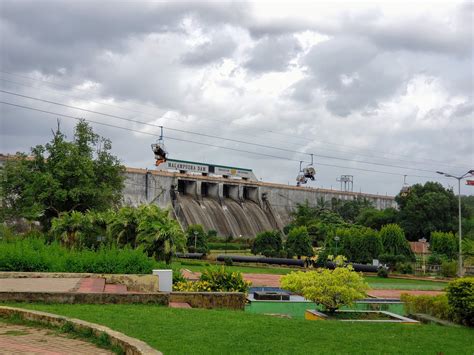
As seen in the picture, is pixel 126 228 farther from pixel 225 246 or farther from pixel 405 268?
pixel 225 246

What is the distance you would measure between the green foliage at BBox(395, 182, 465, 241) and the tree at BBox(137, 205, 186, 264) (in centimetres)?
4368

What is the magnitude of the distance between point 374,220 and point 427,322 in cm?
5382

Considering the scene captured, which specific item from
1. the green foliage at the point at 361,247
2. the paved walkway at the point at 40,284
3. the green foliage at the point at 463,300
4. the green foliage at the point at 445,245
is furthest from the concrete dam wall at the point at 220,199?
the green foliage at the point at 463,300

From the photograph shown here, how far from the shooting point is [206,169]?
2795 inches

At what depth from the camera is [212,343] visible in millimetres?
7238

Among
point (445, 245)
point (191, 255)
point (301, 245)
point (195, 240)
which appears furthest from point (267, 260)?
point (445, 245)

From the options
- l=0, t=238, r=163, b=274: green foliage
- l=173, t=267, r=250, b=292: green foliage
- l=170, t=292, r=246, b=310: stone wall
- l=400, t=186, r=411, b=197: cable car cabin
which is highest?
l=400, t=186, r=411, b=197: cable car cabin

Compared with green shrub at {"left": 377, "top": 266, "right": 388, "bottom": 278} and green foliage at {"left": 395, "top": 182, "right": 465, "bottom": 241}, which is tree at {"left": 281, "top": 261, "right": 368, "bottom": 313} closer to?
green shrub at {"left": 377, "top": 266, "right": 388, "bottom": 278}

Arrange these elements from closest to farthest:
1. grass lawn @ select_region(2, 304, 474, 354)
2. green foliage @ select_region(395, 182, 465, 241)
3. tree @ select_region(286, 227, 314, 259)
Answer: grass lawn @ select_region(2, 304, 474, 354) < tree @ select_region(286, 227, 314, 259) < green foliage @ select_region(395, 182, 465, 241)

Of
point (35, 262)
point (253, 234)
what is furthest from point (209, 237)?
point (35, 262)

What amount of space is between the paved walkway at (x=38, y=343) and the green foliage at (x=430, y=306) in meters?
7.69

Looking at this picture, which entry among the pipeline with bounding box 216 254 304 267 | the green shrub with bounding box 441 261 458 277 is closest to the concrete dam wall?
the pipeline with bounding box 216 254 304 267

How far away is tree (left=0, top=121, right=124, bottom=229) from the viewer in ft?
123

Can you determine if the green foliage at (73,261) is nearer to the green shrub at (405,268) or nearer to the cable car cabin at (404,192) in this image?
the green shrub at (405,268)
